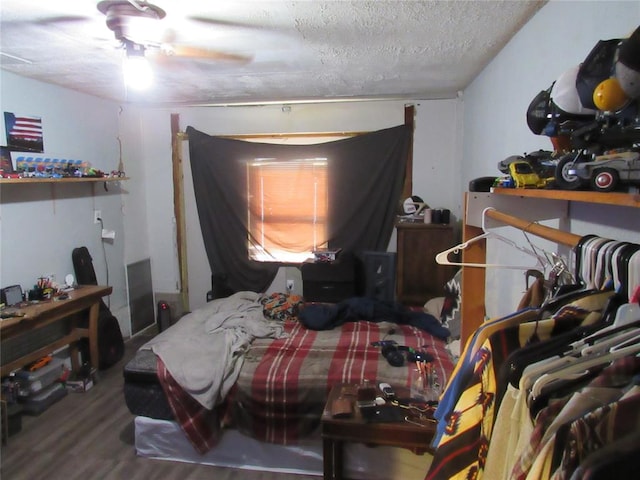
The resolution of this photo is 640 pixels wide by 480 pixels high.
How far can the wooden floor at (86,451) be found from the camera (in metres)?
2.26

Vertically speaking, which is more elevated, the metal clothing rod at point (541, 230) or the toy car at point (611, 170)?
the toy car at point (611, 170)

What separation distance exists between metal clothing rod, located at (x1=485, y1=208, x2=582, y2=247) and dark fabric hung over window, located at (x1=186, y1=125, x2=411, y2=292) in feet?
9.08

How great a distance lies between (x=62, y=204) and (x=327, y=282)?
7.68 ft

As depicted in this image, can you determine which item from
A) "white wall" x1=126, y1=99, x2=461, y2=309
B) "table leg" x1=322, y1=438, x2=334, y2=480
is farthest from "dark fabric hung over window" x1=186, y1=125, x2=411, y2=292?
"table leg" x1=322, y1=438, x2=334, y2=480

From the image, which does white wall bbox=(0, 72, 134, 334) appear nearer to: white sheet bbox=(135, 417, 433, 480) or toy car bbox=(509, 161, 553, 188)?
white sheet bbox=(135, 417, 433, 480)

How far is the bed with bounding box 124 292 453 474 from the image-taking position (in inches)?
88.0

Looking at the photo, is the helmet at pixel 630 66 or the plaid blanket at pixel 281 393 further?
the plaid blanket at pixel 281 393

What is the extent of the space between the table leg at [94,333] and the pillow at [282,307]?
1.33 meters

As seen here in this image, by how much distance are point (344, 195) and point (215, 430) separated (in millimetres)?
2425

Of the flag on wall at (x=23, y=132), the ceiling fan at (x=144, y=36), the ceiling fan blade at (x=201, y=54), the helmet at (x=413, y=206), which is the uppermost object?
the ceiling fan blade at (x=201, y=54)

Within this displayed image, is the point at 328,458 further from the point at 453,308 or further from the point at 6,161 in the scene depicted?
the point at 6,161

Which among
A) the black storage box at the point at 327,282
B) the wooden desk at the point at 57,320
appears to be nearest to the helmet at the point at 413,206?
the black storage box at the point at 327,282

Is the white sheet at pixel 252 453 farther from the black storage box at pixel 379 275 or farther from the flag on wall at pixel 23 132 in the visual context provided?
the flag on wall at pixel 23 132

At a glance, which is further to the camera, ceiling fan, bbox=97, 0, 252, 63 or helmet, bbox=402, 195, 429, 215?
helmet, bbox=402, 195, 429, 215
